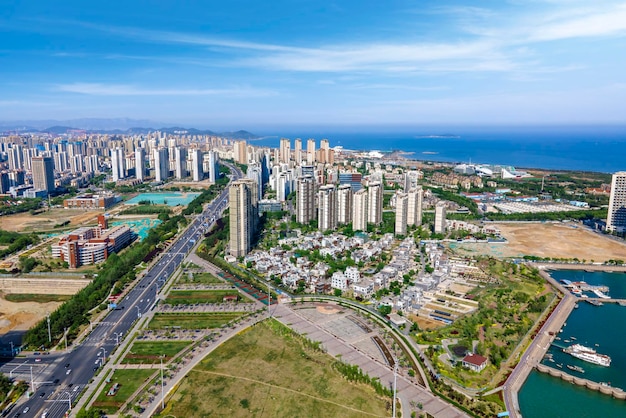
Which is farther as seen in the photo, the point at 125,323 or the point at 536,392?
the point at 125,323

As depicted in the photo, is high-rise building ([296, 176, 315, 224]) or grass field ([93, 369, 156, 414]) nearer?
grass field ([93, 369, 156, 414])

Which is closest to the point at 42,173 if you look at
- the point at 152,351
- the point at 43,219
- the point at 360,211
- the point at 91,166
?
the point at 43,219

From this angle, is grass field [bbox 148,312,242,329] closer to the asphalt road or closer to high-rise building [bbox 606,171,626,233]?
the asphalt road

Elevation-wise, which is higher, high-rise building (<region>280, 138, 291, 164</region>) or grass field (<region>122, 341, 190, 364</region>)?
high-rise building (<region>280, 138, 291, 164</region>)

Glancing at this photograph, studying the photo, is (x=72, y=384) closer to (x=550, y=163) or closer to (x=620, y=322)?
(x=620, y=322)

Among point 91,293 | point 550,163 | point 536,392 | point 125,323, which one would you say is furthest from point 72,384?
point 550,163

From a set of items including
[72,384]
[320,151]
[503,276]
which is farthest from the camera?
[320,151]

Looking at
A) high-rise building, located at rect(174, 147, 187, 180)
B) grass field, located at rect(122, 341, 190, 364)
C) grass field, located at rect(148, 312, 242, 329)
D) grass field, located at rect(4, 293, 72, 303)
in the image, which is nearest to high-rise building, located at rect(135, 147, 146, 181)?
high-rise building, located at rect(174, 147, 187, 180)
